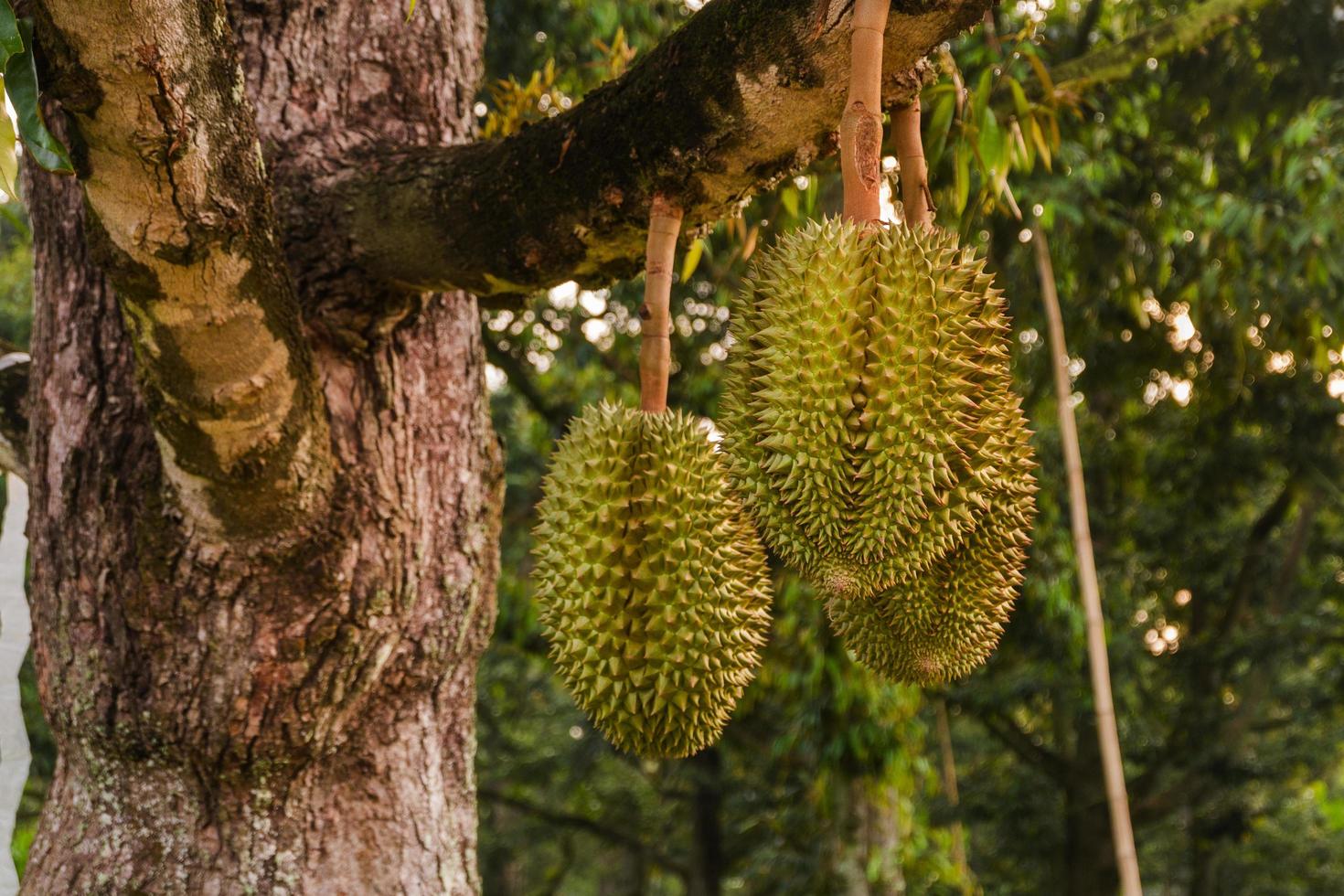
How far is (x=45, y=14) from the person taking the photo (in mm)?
927

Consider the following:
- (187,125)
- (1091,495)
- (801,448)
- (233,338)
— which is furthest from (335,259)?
(1091,495)

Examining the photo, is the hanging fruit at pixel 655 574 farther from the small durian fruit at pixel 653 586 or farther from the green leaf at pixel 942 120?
the green leaf at pixel 942 120

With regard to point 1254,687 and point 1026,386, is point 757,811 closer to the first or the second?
point 1254,687

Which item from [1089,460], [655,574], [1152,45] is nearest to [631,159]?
[655,574]

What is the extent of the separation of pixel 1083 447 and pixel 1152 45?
12.4ft

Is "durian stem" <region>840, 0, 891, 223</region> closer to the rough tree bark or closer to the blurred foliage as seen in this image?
the rough tree bark

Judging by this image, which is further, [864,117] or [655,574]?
[655,574]

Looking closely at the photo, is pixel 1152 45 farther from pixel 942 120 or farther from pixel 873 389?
pixel 873 389

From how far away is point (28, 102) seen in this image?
37.2 inches

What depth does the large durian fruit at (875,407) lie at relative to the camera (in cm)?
101

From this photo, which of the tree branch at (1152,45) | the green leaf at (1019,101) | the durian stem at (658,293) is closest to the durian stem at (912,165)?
the durian stem at (658,293)

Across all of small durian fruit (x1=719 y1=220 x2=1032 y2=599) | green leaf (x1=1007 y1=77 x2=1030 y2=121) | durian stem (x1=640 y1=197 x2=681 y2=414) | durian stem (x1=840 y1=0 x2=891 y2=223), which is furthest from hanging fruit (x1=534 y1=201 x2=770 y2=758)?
green leaf (x1=1007 y1=77 x2=1030 y2=121)

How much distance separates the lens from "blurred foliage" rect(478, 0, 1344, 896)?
3.29m

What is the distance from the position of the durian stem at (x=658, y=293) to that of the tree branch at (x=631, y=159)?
23 mm
